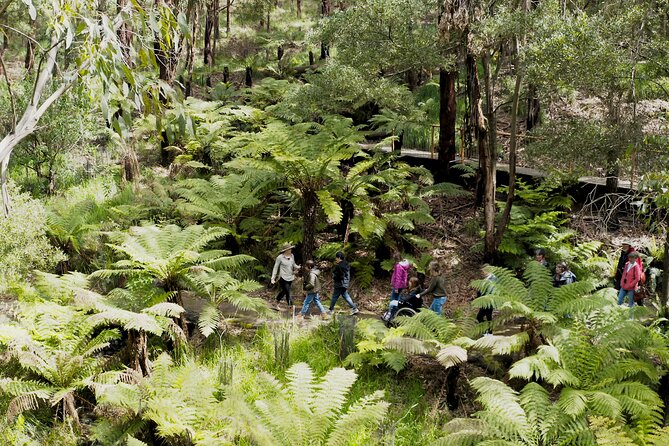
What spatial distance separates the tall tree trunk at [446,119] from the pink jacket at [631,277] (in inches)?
244

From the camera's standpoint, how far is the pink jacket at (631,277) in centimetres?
947

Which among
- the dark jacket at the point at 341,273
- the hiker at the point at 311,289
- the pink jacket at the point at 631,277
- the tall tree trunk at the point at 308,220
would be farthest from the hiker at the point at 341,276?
the pink jacket at the point at 631,277

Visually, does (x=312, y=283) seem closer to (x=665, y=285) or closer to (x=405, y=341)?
(x=405, y=341)

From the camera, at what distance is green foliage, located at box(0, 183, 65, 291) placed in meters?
10.1

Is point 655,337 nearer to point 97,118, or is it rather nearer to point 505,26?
point 505,26

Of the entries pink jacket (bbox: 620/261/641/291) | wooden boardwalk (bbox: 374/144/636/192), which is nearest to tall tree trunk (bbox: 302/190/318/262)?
wooden boardwalk (bbox: 374/144/636/192)

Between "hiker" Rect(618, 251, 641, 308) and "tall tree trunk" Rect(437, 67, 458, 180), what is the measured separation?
6.16 metres

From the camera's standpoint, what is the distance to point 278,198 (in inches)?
575

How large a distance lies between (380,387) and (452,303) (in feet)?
13.4

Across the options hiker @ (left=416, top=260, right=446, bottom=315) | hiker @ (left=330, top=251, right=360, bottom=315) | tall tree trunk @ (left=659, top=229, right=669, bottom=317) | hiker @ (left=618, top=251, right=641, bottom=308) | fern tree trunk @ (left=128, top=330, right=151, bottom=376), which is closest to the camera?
fern tree trunk @ (left=128, top=330, right=151, bottom=376)

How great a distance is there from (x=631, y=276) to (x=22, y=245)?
9460mm

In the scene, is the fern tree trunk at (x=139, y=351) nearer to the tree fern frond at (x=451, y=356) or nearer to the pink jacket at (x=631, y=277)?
the tree fern frond at (x=451, y=356)

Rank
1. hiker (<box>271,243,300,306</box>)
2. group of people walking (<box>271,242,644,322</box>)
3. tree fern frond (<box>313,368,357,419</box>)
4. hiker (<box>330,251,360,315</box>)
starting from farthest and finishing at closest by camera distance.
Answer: hiker (<box>271,243,300,306</box>)
hiker (<box>330,251,360,315</box>)
group of people walking (<box>271,242,644,322</box>)
tree fern frond (<box>313,368,357,419</box>)

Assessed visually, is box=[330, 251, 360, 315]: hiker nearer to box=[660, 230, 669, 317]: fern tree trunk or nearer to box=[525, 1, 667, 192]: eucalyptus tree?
box=[525, 1, 667, 192]: eucalyptus tree
